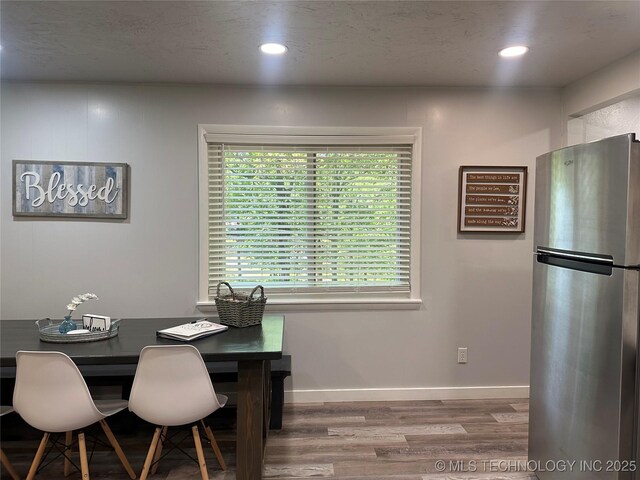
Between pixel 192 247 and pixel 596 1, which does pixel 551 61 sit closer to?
pixel 596 1

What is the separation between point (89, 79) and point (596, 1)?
3.14 metres

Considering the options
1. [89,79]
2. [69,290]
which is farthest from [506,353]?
[89,79]

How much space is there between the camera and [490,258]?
3262 millimetres

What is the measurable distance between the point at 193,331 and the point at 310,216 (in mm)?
1300

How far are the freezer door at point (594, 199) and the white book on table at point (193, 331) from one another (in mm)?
1847

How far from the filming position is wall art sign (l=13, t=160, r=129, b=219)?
3.03 m

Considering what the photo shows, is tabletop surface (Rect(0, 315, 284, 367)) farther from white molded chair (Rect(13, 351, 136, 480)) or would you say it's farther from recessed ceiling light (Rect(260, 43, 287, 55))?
recessed ceiling light (Rect(260, 43, 287, 55))

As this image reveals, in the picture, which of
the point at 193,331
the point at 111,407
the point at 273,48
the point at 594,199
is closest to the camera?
the point at 594,199

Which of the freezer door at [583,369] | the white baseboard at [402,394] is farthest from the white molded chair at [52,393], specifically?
the freezer door at [583,369]

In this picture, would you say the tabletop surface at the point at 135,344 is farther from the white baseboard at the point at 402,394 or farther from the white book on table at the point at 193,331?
the white baseboard at the point at 402,394

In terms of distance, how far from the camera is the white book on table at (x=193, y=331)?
88.8 inches

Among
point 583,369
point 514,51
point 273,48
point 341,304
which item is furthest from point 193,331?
point 514,51

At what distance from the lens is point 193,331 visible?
7.66 ft

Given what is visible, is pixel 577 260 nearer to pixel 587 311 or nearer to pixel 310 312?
pixel 587 311
